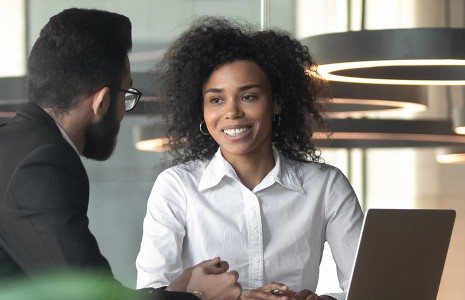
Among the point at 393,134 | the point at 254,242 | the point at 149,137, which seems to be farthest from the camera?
the point at 393,134

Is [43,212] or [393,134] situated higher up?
[43,212]

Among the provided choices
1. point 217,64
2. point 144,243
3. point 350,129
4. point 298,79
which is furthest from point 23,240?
point 350,129

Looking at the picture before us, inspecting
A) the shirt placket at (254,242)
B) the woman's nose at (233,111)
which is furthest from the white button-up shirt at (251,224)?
the woman's nose at (233,111)

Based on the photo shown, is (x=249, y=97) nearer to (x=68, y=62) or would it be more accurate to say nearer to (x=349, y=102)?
(x=68, y=62)

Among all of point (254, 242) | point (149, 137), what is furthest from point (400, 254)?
point (149, 137)

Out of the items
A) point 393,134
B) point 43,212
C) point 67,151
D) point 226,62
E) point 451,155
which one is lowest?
point 451,155

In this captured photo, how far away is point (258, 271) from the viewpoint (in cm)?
311

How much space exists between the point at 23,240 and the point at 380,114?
3.29 meters

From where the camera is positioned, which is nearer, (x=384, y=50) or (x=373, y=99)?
(x=384, y=50)

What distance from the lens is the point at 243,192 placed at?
320 centimetres

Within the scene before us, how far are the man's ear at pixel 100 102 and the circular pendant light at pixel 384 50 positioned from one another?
1.96 m

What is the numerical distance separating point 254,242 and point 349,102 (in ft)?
6.94

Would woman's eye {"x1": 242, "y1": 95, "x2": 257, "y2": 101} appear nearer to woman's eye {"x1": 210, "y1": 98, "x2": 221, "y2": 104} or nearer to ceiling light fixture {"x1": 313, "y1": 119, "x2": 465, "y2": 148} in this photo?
woman's eye {"x1": 210, "y1": 98, "x2": 221, "y2": 104}

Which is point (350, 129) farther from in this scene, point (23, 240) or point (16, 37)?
point (23, 240)
